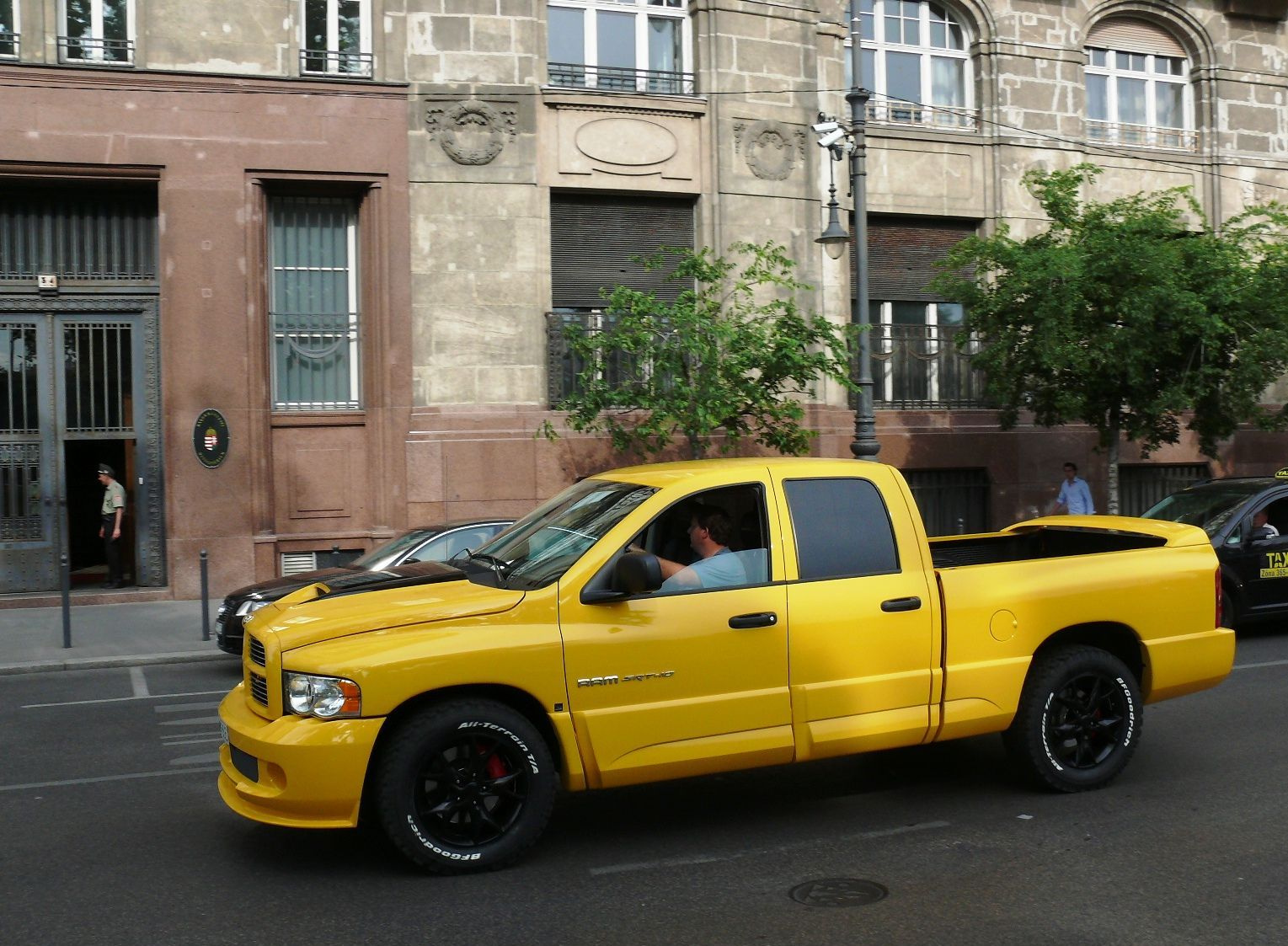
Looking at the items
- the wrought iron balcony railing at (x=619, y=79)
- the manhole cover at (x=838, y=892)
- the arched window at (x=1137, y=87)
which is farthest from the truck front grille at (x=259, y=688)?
the arched window at (x=1137, y=87)

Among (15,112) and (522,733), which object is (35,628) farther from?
(522,733)

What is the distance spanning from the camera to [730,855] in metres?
5.88

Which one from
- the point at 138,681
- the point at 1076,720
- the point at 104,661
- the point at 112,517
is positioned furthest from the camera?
the point at 112,517

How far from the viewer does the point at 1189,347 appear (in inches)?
658

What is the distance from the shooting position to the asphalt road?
498cm

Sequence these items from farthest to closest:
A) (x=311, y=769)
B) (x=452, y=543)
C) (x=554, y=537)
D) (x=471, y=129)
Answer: (x=471, y=129)
(x=452, y=543)
(x=554, y=537)
(x=311, y=769)

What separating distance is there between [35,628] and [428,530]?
5.86 m

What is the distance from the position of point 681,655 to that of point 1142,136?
19915 mm

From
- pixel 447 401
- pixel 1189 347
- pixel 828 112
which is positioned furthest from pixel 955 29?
pixel 447 401

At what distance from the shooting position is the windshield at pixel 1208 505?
Result: 43.2 ft

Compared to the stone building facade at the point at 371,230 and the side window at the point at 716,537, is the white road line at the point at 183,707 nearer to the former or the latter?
the side window at the point at 716,537

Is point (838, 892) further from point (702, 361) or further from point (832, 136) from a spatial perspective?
point (832, 136)

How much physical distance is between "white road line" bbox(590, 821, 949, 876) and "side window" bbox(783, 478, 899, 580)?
1257mm

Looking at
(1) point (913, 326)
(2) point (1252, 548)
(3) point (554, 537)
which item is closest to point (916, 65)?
(1) point (913, 326)
